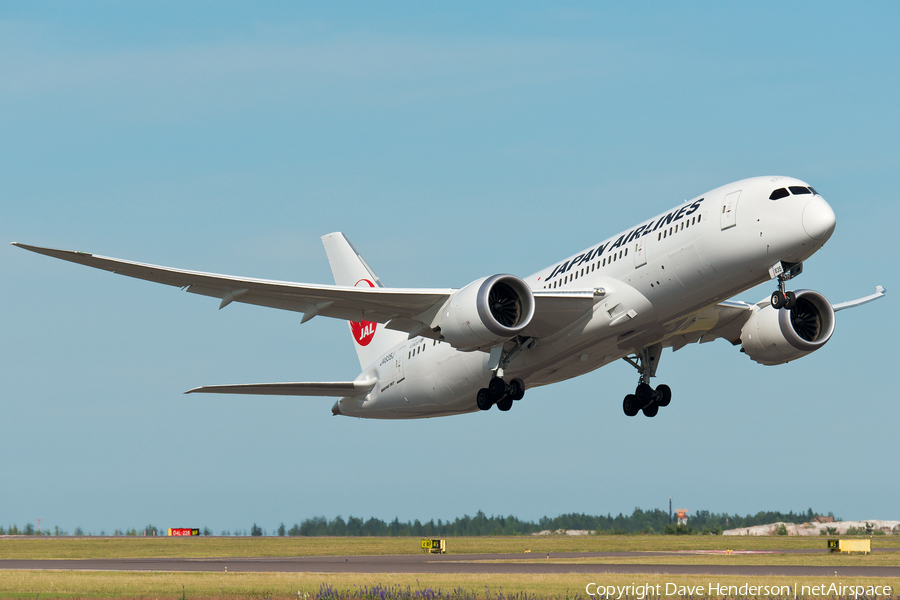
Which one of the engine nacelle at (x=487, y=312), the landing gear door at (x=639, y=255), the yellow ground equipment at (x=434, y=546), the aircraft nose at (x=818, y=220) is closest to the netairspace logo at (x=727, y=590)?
the engine nacelle at (x=487, y=312)

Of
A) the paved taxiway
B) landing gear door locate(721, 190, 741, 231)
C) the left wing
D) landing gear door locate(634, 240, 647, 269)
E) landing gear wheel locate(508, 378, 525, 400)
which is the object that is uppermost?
landing gear door locate(721, 190, 741, 231)

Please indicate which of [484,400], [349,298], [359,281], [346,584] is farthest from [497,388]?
[359,281]

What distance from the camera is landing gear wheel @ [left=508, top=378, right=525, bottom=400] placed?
35.5m

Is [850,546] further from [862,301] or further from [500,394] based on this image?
[500,394]

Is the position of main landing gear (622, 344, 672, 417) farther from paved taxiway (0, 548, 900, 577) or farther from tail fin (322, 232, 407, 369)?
tail fin (322, 232, 407, 369)

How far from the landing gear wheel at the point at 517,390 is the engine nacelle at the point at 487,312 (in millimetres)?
2902

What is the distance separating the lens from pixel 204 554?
2115 inches

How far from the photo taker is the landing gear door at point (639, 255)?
31875 millimetres

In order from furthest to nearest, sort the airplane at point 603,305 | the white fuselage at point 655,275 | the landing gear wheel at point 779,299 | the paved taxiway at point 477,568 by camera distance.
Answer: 1. the paved taxiway at point 477,568
2. the landing gear wheel at point 779,299
3. the airplane at point 603,305
4. the white fuselage at point 655,275

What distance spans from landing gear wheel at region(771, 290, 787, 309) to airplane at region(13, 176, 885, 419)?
33mm

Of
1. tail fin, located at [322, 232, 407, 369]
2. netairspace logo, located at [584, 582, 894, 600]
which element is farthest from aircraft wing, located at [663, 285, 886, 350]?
tail fin, located at [322, 232, 407, 369]

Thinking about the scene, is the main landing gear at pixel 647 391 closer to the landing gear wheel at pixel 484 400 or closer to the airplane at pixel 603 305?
the airplane at pixel 603 305

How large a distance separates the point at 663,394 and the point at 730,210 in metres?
11.8

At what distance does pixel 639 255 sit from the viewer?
32125 millimetres
